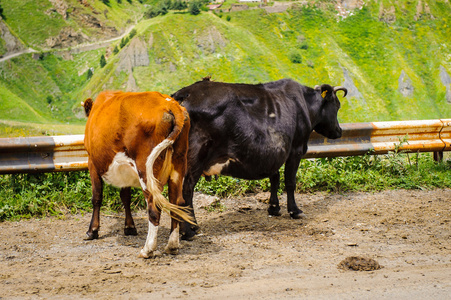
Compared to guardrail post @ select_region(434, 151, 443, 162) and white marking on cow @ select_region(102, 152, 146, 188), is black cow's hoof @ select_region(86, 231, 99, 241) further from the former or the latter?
guardrail post @ select_region(434, 151, 443, 162)

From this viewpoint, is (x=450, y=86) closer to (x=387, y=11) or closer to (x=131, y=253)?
(x=387, y=11)

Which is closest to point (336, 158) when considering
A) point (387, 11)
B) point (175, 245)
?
point (175, 245)

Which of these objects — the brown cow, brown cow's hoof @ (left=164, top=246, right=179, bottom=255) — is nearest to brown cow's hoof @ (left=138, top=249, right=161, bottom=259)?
the brown cow

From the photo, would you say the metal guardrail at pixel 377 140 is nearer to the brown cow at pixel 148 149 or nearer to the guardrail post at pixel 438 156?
the guardrail post at pixel 438 156

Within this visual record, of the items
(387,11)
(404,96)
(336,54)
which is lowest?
(404,96)

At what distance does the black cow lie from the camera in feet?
19.0

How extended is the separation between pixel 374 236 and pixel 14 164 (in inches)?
195

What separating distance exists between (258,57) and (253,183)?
30.2ft

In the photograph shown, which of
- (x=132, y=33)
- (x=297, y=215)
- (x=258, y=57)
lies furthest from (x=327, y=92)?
(x=132, y=33)

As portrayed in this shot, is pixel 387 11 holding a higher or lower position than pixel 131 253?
higher

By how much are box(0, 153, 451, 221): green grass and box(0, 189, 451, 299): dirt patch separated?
32cm

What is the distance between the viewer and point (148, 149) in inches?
189

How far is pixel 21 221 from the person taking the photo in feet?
20.6

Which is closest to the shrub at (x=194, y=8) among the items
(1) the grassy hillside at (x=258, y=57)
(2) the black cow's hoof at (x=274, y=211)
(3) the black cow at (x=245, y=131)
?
(1) the grassy hillside at (x=258, y=57)
